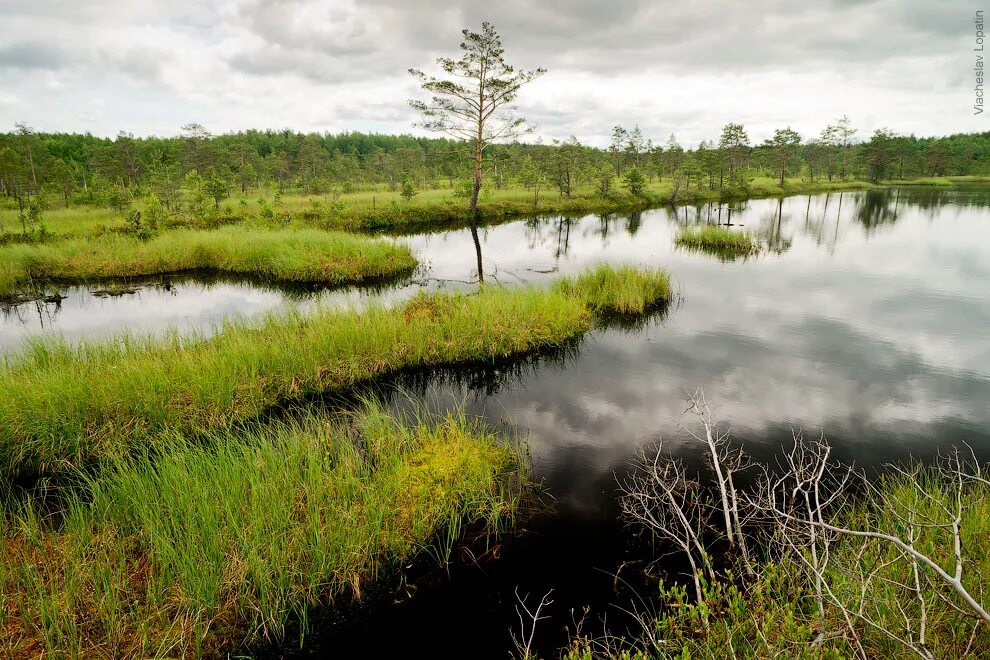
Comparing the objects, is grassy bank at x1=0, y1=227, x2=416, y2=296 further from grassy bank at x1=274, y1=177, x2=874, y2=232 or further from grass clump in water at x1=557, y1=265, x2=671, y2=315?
grassy bank at x1=274, y1=177, x2=874, y2=232

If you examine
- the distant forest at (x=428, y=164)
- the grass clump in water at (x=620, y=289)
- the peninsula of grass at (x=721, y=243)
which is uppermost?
the distant forest at (x=428, y=164)

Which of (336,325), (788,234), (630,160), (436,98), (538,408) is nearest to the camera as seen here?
(538,408)

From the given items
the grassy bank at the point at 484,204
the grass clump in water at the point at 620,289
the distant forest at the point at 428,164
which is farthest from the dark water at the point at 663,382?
the distant forest at the point at 428,164

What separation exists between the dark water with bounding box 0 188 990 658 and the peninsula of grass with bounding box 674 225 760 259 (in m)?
1.45

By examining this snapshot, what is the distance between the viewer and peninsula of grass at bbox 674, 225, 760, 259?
934 inches

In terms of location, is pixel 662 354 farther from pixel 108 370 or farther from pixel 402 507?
pixel 108 370

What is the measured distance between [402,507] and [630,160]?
81145 mm

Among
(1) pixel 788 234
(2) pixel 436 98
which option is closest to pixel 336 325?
(2) pixel 436 98

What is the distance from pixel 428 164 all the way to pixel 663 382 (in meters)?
74.6

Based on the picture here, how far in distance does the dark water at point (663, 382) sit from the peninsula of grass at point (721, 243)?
1.45 metres

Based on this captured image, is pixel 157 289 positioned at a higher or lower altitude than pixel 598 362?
higher

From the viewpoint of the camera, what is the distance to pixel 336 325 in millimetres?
10180

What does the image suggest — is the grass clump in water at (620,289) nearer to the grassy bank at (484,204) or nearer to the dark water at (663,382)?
the dark water at (663,382)

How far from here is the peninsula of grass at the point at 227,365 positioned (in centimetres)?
668
